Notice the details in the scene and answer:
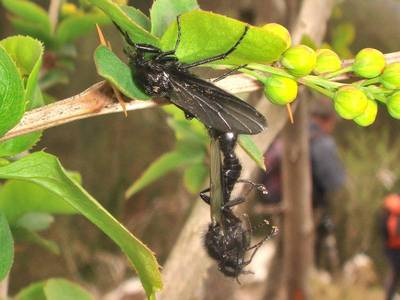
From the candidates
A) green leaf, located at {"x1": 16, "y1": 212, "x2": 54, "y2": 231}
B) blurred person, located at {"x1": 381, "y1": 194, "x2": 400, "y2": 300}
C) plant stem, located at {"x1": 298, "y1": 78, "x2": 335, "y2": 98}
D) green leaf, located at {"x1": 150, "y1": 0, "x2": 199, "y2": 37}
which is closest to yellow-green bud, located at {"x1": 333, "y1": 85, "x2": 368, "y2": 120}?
plant stem, located at {"x1": 298, "y1": 78, "x2": 335, "y2": 98}

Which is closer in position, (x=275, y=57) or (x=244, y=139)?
(x=275, y=57)

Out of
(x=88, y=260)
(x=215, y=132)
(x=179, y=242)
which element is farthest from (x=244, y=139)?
(x=88, y=260)

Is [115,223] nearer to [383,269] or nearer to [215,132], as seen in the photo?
[215,132]

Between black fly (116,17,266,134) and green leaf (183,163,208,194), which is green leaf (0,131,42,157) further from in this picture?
green leaf (183,163,208,194)

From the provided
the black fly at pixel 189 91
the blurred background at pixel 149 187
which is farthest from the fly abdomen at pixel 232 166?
the blurred background at pixel 149 187

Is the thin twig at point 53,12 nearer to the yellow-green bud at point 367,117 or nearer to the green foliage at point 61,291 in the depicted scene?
the green foliage at point 61,291
